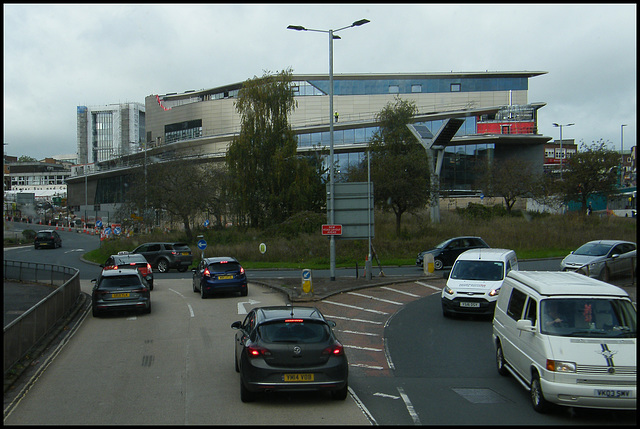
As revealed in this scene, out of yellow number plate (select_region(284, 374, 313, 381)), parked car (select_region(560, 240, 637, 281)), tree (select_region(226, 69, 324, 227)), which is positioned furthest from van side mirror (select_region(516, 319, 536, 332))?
tree (select_region(226, 69, 324, 227))

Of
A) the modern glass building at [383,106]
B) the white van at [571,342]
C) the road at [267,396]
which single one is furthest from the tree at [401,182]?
the white van at [571,342]

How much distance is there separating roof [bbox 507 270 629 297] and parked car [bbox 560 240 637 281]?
12600 mm

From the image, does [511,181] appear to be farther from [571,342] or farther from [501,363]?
[571,342]

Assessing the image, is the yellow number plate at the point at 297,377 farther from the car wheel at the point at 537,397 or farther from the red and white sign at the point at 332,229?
the red and white sign at the point at 332,229

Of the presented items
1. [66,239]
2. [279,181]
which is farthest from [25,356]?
[66,239]

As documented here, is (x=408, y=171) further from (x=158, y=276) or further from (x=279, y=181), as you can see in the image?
(x=158, y=276)

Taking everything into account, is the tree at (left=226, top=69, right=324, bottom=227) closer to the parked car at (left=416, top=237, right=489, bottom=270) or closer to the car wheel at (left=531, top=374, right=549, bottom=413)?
the parked car at (left=416, top=237, right=489, bottom=270)

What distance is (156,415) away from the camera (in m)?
8.12

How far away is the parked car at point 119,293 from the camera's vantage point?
1792 cm

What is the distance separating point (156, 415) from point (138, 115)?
16709 cm

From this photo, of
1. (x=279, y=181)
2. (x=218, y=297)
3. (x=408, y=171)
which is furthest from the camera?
(x=279, y=181)

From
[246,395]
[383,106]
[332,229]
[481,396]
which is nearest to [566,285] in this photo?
[481,396]

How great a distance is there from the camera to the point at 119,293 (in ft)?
59.3

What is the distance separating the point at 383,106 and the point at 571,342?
6767 centimetres
